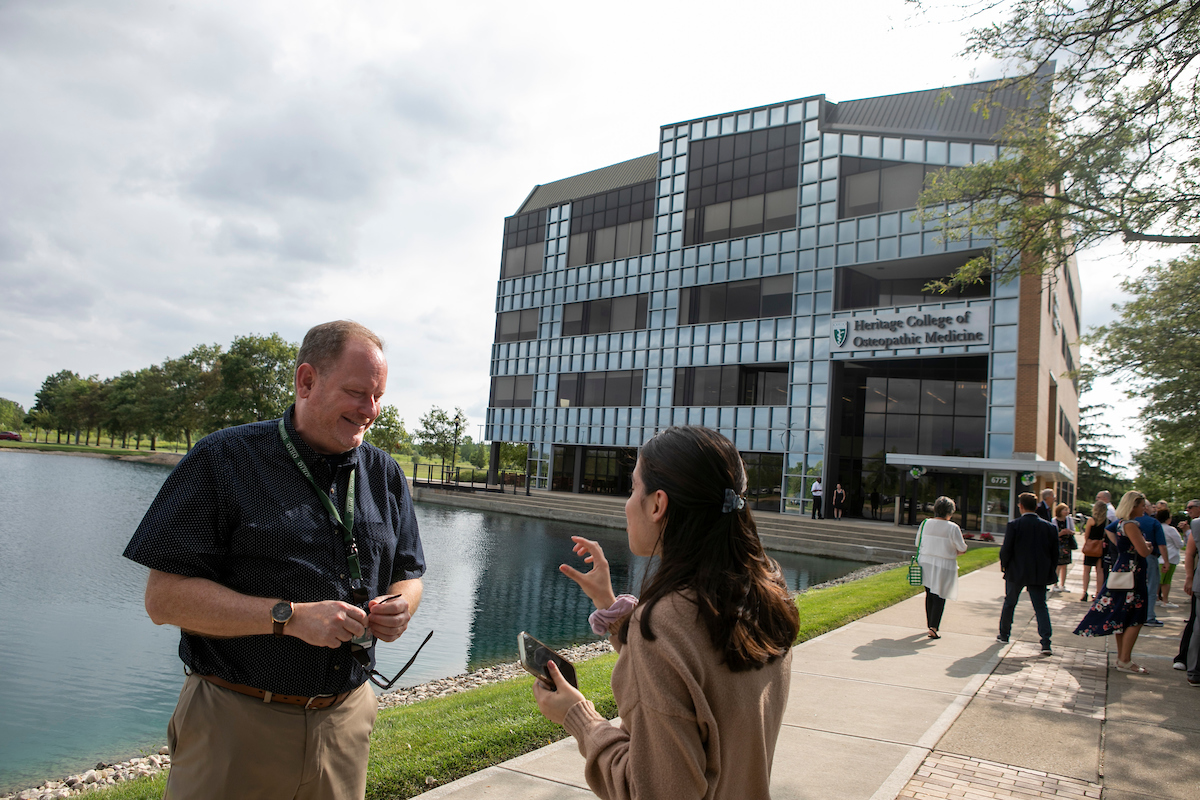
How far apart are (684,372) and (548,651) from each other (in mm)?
35592

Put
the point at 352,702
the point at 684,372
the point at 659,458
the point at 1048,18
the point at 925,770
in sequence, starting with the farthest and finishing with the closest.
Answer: the point at 684,372 < the point at 1048,18 < the point at 925,770 < the point at 352,702 < the point at 659,458

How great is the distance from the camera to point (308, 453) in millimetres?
2473

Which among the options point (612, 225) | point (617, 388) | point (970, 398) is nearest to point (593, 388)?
point (617, 388)

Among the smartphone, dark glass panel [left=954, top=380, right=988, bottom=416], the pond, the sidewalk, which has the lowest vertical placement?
the pond

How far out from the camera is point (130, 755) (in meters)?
6.21

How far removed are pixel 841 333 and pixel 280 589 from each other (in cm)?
3150

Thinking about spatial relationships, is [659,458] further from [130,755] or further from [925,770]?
[130,755]

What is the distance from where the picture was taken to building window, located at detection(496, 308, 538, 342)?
4588 cm

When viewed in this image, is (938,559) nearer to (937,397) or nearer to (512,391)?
(937,397)

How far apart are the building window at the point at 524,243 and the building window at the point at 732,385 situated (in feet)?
46.9

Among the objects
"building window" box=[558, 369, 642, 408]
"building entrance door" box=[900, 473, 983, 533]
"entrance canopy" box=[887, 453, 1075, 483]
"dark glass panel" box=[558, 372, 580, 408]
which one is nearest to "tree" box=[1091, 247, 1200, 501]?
"entrance canopy" box=[887, 453, 1075, 483]

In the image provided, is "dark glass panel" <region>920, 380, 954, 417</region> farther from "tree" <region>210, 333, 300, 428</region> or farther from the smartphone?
"tree" <region>210, 333, 300, 428</region>

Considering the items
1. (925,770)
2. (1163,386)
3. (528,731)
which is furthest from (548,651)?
(1163,386)

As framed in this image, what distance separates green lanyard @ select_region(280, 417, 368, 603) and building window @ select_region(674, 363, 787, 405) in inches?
1267
